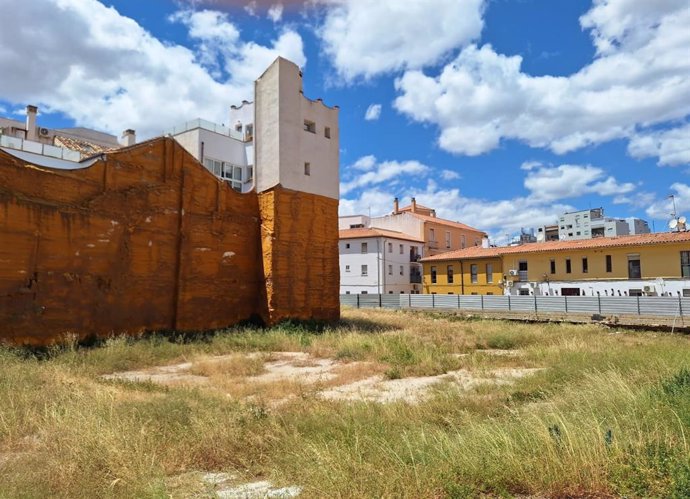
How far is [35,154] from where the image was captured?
20.6 metres

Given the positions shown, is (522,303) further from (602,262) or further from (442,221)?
(442,221)

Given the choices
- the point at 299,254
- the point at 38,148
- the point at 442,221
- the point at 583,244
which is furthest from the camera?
the point at 442,221

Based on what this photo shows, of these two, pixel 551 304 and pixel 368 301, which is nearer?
pixel 551 304

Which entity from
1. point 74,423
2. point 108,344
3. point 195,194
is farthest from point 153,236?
point 74,423

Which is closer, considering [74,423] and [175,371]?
[74,423]

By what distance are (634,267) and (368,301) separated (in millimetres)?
21398

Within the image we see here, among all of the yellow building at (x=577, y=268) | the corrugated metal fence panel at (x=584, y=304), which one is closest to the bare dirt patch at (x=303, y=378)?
the corrugated metal fence panel at (x=584, y=304)

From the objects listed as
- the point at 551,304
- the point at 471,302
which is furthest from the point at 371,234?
the point at 551,304

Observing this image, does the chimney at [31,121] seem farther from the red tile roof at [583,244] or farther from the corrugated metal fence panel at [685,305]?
the corrugated metal fence panel at [685,305]

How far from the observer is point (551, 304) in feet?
107

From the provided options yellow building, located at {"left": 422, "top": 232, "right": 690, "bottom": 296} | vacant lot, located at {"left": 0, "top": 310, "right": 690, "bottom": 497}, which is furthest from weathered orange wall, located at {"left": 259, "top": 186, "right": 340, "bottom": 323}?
yellow building, located at {"left": 422, "top": 232, "right": 690, "bottom": 296}

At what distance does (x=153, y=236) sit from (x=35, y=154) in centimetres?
733

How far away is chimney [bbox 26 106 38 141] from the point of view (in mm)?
29234

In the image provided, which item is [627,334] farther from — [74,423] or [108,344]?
[74,423]
